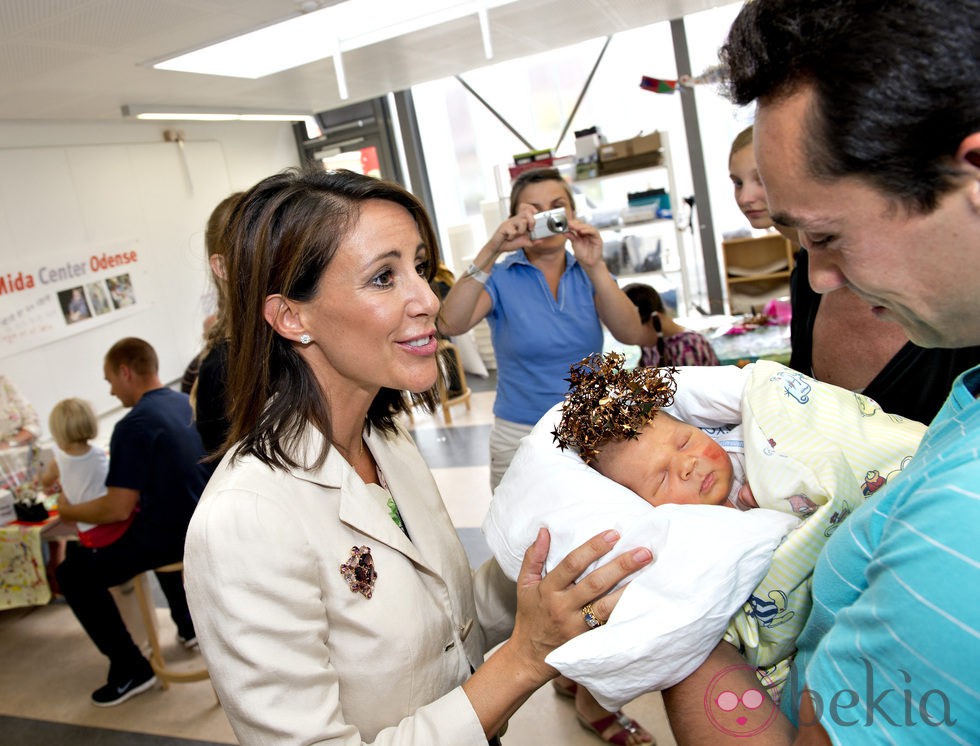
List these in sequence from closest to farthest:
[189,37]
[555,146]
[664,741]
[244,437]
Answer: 1. [244,437]
2. [664,741]
3. [189,37]
4. [555,146]

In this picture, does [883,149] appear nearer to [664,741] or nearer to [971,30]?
[971,30]

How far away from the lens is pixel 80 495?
3678mm

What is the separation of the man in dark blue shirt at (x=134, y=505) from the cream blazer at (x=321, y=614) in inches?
83.8

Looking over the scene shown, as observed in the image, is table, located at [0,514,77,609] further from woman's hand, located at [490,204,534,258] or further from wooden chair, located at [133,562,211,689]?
woman's hand, located at [490,204,534,258]

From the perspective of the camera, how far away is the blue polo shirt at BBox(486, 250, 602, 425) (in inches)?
110

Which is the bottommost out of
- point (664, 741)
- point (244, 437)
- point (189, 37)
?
point (664, 741)

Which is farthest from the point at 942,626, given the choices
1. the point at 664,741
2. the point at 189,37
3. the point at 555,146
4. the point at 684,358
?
the point at 555,146

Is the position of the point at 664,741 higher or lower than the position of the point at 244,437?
lower

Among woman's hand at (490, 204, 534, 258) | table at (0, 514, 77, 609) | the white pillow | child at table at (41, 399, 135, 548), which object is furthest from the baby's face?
table at (0, 514, 77, 609)

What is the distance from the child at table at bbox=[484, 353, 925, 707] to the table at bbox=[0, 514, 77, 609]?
11.1ft

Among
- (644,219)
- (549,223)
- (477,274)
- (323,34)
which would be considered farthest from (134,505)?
A: (644,219)

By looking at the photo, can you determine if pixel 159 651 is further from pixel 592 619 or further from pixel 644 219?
pixel 644 219

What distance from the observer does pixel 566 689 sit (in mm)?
2775

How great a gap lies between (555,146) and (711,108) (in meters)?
1.78
